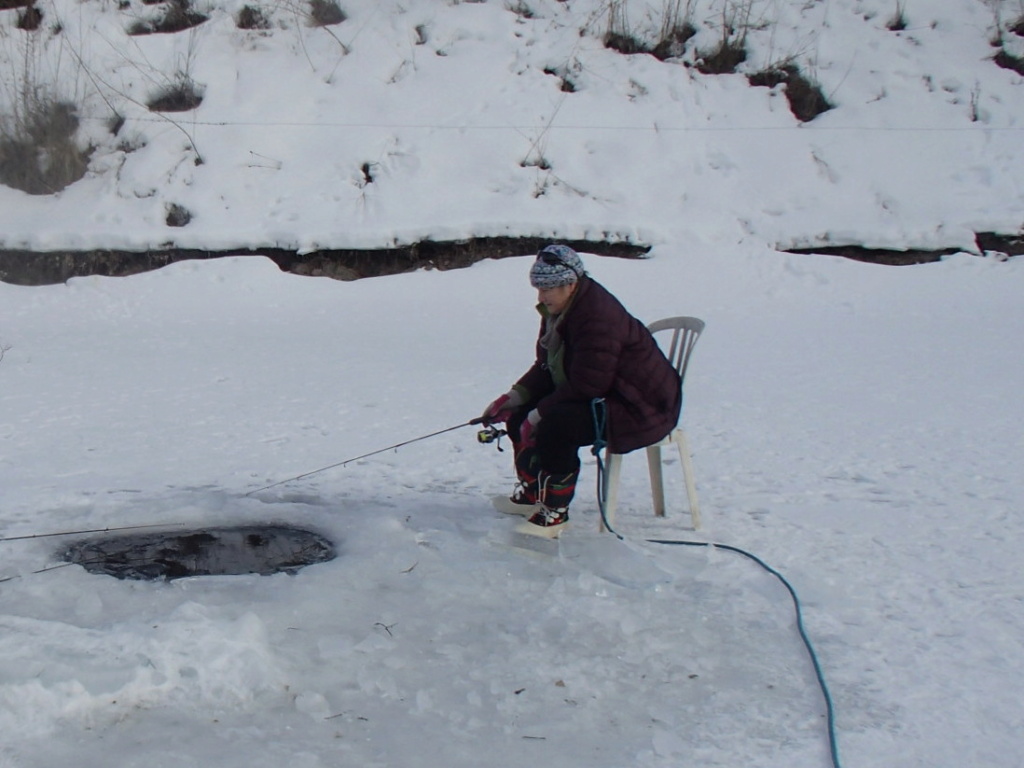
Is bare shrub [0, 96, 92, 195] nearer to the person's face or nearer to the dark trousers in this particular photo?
the person's face

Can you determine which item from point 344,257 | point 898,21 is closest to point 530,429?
point 344,257

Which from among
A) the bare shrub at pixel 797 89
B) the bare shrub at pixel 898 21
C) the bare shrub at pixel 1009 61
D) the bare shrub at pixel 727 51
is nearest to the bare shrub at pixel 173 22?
the bare shrub at pixel 727 51

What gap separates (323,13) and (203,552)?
1023cm

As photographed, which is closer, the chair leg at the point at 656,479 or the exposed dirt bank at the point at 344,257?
the chair leg at the point at 656,479

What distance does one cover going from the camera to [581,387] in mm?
3775

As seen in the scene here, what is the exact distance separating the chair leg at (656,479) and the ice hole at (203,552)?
1353mm

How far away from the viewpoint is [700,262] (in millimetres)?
9688

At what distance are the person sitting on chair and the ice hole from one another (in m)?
0.90

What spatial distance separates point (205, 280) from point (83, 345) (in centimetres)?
182

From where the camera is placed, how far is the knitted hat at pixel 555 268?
372 cm

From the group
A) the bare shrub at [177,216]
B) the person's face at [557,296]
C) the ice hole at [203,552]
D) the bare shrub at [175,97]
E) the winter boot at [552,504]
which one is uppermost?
the person's face at [557,296]

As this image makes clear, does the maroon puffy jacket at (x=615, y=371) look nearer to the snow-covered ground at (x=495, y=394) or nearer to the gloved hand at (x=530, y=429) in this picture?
the gloved hand at (x=530, y=429)

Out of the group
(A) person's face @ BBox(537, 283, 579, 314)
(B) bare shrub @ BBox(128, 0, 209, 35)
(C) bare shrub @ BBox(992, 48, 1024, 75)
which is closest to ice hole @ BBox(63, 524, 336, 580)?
(A) person's face @ BBox(537, 283, 579, 314)

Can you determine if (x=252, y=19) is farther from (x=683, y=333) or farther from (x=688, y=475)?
(x=688, y=475)
